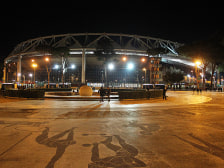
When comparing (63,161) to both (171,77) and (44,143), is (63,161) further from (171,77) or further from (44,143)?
(171,77)

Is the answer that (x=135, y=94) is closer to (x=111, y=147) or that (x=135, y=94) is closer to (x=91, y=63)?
(x=111, y=147)

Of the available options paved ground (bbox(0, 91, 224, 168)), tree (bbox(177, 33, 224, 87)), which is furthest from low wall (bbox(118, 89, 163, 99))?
tree (bbox(177, 33, 224, 87))

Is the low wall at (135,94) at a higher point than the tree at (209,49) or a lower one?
lower

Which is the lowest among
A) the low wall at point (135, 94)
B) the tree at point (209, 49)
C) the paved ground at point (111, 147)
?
the paved ground at point (111, 147)

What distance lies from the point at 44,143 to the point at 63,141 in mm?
541

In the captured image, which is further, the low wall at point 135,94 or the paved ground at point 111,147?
the low wall at point 135,94

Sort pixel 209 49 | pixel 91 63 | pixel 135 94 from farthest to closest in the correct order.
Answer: pixel 91 63
pixel 209 49
pixel 135 94

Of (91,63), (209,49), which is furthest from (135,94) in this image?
(91,63)

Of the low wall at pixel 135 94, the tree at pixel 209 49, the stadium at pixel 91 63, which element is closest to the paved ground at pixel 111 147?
the low wall at pixel 135 94

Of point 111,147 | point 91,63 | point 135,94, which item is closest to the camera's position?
point 111,147

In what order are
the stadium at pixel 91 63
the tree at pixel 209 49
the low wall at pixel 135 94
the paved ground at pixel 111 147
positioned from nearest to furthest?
the paved ground at pixel 111 147 < the low wall at pixel 135 94 < the tree at pixel 209 49 < the stadium at pixel 91 63

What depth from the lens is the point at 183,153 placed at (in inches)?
182

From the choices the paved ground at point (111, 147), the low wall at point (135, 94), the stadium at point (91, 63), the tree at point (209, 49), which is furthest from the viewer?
the stadium at point (91, 63)

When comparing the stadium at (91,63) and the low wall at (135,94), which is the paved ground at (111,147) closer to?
the low wall at (135,94)
